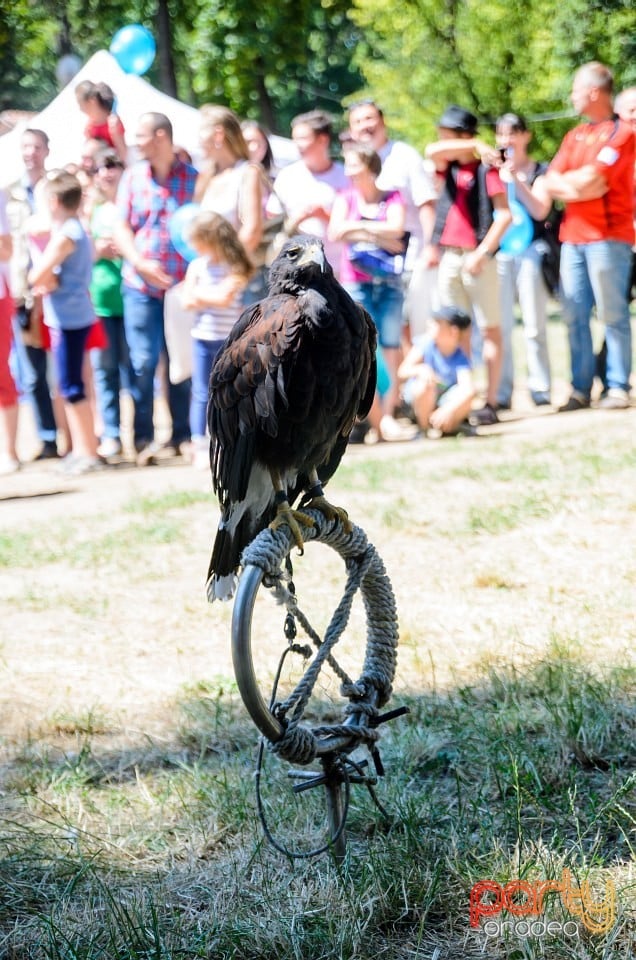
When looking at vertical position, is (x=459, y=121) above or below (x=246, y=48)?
below

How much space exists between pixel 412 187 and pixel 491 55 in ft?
53.7

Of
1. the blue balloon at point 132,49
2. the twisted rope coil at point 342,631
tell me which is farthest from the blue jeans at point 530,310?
the blue balloon at point 132,49

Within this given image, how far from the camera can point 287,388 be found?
2949 millimetres

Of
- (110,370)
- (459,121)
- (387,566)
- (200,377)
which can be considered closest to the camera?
(387,566)

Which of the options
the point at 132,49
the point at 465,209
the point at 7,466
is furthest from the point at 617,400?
the point at 132,49

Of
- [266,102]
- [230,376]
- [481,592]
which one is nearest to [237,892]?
[230,376]

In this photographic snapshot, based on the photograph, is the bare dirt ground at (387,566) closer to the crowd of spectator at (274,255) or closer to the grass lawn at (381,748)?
the grass lawn at (381,748)

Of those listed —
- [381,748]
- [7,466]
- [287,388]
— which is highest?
[287,388]

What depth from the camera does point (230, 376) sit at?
3.02 metres

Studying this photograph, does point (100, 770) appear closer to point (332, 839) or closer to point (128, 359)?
point (332, 839)

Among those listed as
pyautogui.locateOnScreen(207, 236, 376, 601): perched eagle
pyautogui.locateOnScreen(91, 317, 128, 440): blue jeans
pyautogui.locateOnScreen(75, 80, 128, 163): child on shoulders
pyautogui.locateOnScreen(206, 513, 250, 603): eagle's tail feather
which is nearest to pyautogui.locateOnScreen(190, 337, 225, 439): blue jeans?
pyautogui.locateOnScreen(91, 317, 128, 440): blue jeans

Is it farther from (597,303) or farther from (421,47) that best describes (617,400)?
(421,47)

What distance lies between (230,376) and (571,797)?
142cm

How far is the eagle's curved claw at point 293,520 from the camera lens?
2.87 metres
